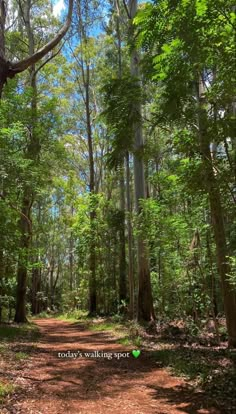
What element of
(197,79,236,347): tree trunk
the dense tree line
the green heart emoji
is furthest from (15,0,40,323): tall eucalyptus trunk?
(197,79,236,347): tree trunk

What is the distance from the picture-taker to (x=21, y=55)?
18078 millimetres

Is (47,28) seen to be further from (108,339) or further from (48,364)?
(48,364)

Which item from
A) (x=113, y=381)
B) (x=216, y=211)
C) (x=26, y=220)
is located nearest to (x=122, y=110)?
(x=216, y=211)

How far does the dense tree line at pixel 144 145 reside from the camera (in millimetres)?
4582

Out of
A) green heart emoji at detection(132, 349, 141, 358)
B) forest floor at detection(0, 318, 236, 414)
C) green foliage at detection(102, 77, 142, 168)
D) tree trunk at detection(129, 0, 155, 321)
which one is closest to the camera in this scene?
forest floor at detection(0, 318, 236, 414)

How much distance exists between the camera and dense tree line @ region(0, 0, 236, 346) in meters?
4.58

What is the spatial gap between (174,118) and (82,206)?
14.0 meters

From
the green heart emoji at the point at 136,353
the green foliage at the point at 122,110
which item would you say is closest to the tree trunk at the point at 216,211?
the green foliage at the point at 122,110

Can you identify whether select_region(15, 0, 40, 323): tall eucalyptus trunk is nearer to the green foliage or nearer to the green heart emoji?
the green foliage

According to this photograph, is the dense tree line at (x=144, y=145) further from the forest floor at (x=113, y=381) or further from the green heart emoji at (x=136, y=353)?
the green heart emoji at (x=136, y=353)

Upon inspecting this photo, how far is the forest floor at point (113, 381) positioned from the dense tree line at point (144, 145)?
1.31m

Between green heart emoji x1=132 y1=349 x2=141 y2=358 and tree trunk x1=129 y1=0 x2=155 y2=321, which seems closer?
green heart emoji x1=132 y1=349 x2=141 y2=358

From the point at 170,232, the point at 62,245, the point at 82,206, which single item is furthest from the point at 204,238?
the point at 62,245

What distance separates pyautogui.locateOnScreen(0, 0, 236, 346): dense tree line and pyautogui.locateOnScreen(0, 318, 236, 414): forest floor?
4.30 feet
